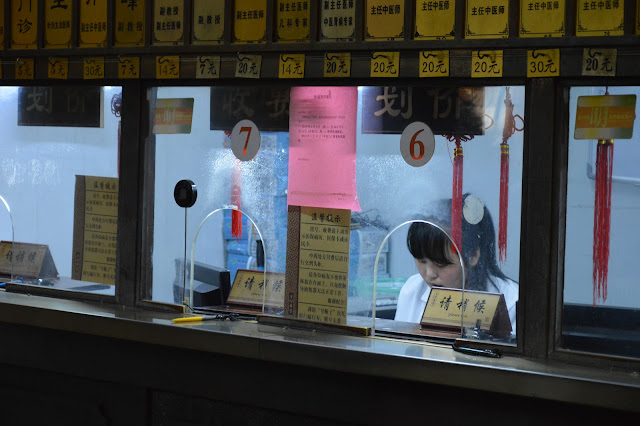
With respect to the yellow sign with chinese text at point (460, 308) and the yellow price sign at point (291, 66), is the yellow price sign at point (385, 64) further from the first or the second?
the yellow sign with chinese text at point (460, 308)

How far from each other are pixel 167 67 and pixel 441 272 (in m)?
1.17

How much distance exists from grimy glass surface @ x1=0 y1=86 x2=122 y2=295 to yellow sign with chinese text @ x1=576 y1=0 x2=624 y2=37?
1662 millimetres

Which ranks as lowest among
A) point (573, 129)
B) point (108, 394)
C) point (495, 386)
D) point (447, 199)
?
point (108, 394)

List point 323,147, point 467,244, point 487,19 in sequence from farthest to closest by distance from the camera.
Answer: point 323,147, point 467,244, point 487,19

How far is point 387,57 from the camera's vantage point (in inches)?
98.0

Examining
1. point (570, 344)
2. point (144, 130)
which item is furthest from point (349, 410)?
point (144, 130)

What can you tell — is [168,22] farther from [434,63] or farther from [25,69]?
[434,63]

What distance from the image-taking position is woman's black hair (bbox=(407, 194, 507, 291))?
8.04ft

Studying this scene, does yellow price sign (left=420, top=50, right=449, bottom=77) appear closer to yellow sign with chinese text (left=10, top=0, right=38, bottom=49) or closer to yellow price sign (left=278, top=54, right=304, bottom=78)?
yellow price sign (left=278, top=54, right=304, bottom=78)

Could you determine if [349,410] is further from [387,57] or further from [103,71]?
[103,71]

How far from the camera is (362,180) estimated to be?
8.71 ft

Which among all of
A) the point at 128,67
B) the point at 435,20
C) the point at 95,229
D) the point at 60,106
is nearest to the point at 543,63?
the point at 435,20

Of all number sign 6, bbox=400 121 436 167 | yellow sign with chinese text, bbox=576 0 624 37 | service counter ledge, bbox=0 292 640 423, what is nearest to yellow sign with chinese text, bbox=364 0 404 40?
Result: number sign 6, bbox=400 121 436 167

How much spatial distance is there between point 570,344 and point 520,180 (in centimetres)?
48
